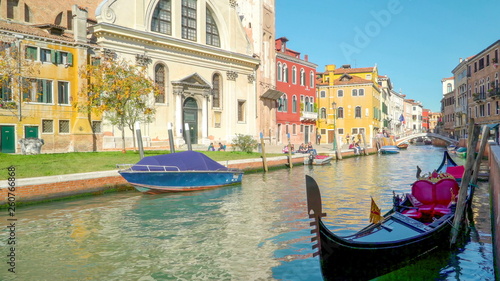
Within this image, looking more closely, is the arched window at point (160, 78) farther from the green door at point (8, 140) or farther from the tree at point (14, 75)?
the green door at point (8, 140)

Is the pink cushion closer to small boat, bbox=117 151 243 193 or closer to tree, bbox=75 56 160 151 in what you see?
small boat, bbox=117 151 243 193

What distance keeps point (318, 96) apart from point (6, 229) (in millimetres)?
44458

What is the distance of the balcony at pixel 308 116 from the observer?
42.5 m

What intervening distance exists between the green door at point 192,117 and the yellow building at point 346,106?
2333 centimetres

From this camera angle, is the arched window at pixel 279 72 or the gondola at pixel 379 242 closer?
the gondola at pixel 379 242

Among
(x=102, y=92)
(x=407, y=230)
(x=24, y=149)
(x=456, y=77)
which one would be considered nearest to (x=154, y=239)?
(x=407, y=230)

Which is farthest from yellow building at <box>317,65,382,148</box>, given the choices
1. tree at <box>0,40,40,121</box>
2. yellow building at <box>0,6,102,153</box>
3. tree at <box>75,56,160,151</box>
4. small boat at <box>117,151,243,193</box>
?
tree at <box>0,40,40,121</box>

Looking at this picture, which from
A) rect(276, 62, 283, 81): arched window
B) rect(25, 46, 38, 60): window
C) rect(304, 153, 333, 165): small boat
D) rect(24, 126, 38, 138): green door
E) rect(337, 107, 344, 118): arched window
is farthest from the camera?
rect(337, 107, 344, 118): arched window

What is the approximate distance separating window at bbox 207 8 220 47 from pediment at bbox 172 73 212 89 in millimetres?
3493

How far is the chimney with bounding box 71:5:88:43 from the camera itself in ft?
72.2

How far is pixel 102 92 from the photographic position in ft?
69.1

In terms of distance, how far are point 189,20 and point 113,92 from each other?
10.6m

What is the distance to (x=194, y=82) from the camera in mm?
28531

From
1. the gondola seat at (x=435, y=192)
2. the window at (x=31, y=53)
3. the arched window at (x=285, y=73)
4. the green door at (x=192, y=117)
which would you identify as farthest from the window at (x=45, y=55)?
the arched window at (x=285, y=73)
